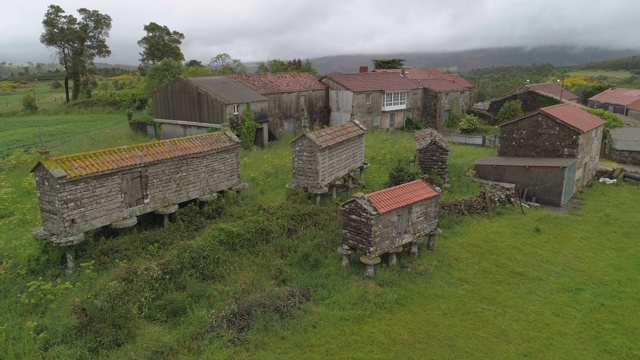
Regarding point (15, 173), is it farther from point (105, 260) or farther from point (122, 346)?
point (122, 346)

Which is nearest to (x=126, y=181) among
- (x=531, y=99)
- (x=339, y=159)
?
(x=339, y=159)

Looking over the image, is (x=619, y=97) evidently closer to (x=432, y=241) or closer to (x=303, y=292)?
(x=432, y=241)

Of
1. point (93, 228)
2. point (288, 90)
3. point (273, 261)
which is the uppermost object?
point (288, 90)

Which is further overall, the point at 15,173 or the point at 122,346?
the point at 15,173

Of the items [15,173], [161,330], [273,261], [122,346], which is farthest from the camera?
[15,173]

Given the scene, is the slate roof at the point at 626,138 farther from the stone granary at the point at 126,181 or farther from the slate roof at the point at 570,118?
the stone granary at the point at 126,181

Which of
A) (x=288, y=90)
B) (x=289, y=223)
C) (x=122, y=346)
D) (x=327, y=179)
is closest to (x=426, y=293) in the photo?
(x=289, y=223)

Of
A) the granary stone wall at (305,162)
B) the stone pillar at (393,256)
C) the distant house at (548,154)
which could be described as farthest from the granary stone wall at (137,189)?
the distant house at (548,154)
